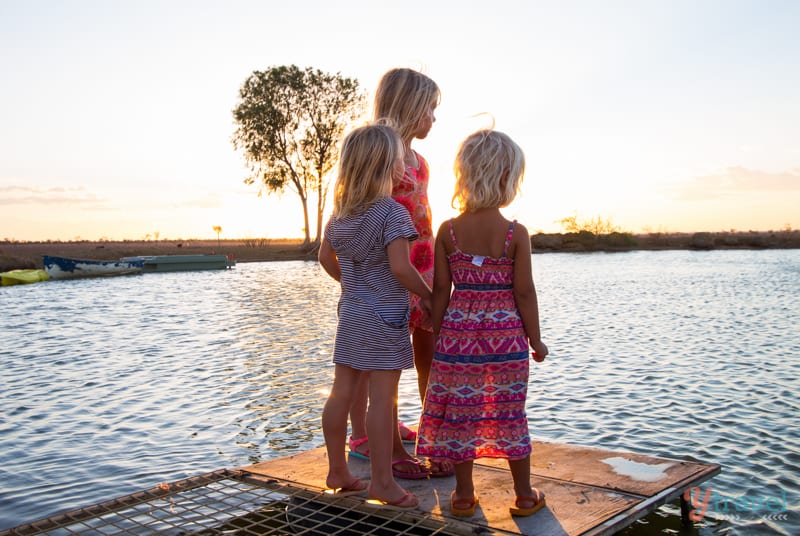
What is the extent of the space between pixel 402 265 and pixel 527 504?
1.30 m

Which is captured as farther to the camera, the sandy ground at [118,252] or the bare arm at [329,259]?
the sandy ground at [118,252]

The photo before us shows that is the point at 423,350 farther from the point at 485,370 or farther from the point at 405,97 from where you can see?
the point at 405,97

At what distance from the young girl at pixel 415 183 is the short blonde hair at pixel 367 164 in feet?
1.11

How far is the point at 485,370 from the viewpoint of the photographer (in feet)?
11.6

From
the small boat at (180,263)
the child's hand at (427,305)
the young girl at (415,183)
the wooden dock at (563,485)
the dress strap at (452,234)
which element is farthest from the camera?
the small boat at (180,263)

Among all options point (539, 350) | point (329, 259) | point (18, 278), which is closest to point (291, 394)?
point (329, 259)

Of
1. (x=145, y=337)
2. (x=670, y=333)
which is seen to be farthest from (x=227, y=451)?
(x=670, y=333)

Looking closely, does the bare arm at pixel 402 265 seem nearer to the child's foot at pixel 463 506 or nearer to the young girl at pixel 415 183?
the young girl at pixel 415 183

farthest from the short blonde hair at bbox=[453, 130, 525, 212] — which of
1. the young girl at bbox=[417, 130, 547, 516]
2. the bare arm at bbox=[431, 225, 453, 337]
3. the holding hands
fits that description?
the holding hands

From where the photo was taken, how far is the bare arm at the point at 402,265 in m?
3.62

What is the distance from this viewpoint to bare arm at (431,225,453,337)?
366 cm

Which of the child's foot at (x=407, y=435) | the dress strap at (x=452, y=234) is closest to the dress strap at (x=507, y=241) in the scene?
the dress strap at (x=452, y=234)

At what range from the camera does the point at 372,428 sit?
3691 mm

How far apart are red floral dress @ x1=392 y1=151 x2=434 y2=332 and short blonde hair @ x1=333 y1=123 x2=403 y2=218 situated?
0.39 meters
